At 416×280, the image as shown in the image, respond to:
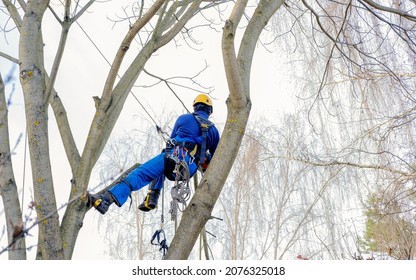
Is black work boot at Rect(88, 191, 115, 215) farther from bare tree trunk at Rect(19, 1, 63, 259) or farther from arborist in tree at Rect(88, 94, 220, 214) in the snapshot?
bare tree trunk at Rect(19, 1, 63, 259)

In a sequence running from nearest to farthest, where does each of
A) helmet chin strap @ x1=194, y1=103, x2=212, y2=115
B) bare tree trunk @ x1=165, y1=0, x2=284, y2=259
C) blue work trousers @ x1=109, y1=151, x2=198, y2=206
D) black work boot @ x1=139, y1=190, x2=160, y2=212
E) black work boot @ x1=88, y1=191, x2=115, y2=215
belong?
bare tree trunk @ x1=165, y1=0, x2=284, y2=259
black work boot @ x1=88, y1=191, x2=115, y2=215
blue work trousers @ x1=109, y1=151, x2=198, y2=206
black work boot @ x1=139, y1=190, x2=160, y2=212
helmet chin strap @ x1=194, y1=103, x2=212, y2=115

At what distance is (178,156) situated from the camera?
3.96 m

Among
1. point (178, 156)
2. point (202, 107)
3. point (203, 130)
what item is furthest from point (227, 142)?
point (202, 107)

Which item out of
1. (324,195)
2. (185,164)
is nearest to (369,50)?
(324,195)

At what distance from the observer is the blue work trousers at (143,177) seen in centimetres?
364

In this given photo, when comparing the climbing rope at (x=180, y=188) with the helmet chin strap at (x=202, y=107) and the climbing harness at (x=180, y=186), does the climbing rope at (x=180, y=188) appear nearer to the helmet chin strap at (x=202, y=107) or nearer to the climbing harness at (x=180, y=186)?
the climbing harness at (x=180, y=186)

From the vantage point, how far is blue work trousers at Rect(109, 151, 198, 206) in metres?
3.64

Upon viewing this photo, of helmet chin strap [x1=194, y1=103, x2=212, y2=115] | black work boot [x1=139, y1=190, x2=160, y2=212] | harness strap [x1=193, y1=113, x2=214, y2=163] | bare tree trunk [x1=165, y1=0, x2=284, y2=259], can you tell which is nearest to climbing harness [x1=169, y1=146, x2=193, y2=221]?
harness strap [x1=193, y1=113, x2=214, y2=163]

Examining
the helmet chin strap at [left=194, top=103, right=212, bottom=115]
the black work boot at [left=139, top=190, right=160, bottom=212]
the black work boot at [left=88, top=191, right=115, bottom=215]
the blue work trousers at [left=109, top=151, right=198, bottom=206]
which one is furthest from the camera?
the helmet chin strap at [left=194, top=103, right=212, bottom=115]

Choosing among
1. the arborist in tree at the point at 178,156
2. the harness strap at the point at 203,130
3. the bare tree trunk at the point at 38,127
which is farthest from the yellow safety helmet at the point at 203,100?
Answer: the bare tree trunk at the point at 38,127

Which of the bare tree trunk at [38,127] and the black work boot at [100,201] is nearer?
the bare tree trunk at [38,127]

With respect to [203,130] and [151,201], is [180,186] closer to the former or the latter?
[151,201]

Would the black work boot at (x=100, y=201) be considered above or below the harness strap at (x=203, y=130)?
below

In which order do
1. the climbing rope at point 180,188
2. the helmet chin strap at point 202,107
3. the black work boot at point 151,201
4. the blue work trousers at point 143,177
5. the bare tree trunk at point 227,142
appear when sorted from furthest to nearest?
the helmet chin strap at point 202,107 → the black work boot at point 151,201 → the climbing rope at point 180,188 → the blue work trousers at point 143,177 → the bare tree trunk at point 227,142
